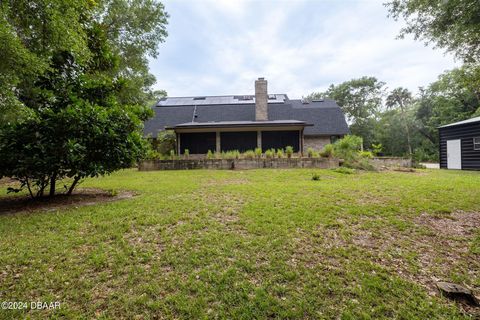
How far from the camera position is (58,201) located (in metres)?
5.45

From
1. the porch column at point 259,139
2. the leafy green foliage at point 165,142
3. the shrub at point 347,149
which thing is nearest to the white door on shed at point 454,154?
the shrub at point 347,149

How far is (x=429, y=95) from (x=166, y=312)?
37949 millimetres

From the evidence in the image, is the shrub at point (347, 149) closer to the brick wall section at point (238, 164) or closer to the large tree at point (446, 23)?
the brick wall section at point (238, 164)

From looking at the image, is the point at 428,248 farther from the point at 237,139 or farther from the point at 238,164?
the point at 237,139

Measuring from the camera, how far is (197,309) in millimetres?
2074

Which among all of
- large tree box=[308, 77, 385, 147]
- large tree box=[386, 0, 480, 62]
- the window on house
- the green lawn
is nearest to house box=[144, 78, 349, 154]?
the window on house

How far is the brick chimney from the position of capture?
18087 millimetres

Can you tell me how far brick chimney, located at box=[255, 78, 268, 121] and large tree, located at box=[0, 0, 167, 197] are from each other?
12808mm

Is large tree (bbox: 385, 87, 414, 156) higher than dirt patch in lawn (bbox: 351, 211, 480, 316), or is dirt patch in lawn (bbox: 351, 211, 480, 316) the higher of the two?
large tree (bbox: 385, 87, 414, 156)

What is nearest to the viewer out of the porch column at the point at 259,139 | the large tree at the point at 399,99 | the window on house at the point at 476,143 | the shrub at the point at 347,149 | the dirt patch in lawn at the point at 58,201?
the dirt patch in lawn at the point at 58,201

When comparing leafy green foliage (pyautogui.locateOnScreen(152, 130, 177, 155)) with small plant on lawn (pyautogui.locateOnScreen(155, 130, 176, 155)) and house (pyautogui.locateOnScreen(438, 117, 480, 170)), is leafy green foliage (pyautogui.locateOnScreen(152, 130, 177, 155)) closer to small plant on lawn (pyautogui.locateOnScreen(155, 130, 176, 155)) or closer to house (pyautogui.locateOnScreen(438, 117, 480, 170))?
small plant on lawn (pyautogui.locateOnScreen(155, 130, 176, 155))

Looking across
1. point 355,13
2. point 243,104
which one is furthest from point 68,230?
point 243,104

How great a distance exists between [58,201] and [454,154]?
21127 millimetres

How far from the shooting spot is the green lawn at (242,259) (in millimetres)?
2133
